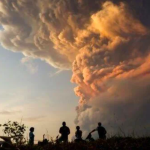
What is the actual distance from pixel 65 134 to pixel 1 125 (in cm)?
1675

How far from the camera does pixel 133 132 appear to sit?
49.3 ft

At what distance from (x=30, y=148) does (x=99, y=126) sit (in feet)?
33.7

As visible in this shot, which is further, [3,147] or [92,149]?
[92,149]

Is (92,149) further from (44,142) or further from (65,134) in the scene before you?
(65,134)

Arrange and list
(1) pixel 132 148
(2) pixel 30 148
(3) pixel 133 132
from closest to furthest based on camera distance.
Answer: (2) pixel 30 148, (1) pixel 132 148, (3) pixel 133 132

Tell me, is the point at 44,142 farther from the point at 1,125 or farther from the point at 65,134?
the point at 1,125

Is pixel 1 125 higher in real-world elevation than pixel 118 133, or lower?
higher

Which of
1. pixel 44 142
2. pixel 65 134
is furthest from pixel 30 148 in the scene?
pixel 65 134

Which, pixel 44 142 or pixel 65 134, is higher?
pixel 65 134

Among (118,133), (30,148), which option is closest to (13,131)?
(118,133)

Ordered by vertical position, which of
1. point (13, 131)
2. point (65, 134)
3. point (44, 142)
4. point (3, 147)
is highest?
point (13, 131)

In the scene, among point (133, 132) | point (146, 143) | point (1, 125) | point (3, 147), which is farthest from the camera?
point (1, 125)

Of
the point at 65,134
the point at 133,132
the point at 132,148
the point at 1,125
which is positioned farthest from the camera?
the point at 1,125

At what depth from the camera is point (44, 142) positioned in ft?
42.9
